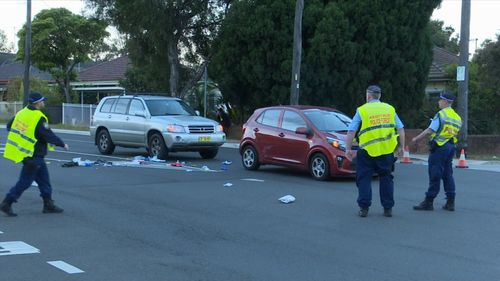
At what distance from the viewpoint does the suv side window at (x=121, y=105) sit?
1878 centimetres

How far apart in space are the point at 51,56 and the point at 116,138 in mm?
28502

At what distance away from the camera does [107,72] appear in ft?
169

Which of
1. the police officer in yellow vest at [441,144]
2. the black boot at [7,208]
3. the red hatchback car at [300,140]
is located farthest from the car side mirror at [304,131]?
the black boot at [7,208]

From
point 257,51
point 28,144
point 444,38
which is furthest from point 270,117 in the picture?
point 444,38

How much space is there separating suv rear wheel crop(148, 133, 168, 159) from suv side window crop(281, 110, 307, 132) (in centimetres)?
419

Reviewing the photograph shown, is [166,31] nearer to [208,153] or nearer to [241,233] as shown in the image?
[208,153]

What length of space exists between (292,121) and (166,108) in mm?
5351

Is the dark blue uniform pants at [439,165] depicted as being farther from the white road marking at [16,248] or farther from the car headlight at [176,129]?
the car headlight at [176,129]

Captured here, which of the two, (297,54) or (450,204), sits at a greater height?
(297,54)

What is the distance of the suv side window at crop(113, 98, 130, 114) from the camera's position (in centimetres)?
1878

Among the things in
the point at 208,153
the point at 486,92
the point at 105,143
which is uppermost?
the point at 486,92

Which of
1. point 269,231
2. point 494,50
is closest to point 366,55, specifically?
point 494,50

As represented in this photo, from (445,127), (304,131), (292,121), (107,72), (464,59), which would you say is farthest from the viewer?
(107,72)

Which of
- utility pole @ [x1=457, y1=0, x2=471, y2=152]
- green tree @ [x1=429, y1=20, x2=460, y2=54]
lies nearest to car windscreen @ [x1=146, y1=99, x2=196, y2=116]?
utility pole @ [x1=457, y1=0, x2=471, y2=152]
